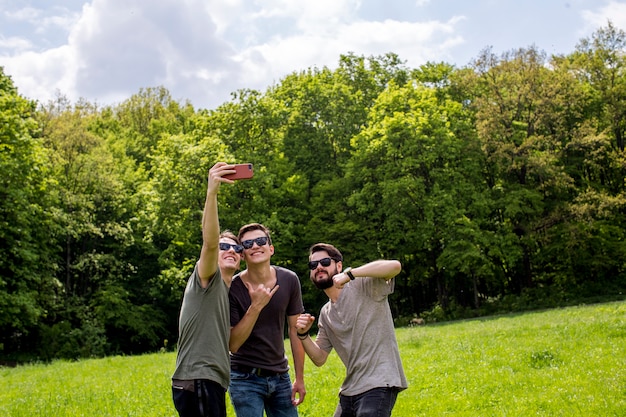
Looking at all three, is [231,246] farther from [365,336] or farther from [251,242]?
[365,336]

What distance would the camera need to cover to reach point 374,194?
125ft

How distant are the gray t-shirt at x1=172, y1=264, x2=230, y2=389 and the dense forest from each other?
31.3m

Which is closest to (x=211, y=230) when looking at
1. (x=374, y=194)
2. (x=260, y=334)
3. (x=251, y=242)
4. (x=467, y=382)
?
(x=251, y=242)

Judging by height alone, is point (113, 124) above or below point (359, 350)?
above

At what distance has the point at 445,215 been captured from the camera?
36.5 metres

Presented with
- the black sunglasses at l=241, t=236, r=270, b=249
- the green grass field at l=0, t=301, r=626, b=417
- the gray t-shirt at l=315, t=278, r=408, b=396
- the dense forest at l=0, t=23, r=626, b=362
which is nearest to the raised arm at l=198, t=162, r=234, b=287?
the black sunglasses at l=241, t=236, r=270, b=249

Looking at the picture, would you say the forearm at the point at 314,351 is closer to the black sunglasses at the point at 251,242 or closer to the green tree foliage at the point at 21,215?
the black sunglasses at the point at 251,242

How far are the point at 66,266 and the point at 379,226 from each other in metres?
20.5

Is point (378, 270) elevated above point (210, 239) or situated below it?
below

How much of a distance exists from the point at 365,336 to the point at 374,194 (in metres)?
33.0

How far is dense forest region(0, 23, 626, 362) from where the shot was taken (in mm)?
37312

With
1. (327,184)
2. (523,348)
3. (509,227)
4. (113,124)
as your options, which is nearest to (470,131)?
(509,227)

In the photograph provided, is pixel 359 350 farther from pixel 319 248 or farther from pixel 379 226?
pixel 379 226

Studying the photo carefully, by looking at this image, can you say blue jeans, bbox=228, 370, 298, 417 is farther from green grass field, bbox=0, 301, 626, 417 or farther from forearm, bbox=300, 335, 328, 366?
green grass field, bbox=0, 301, 626, 417
